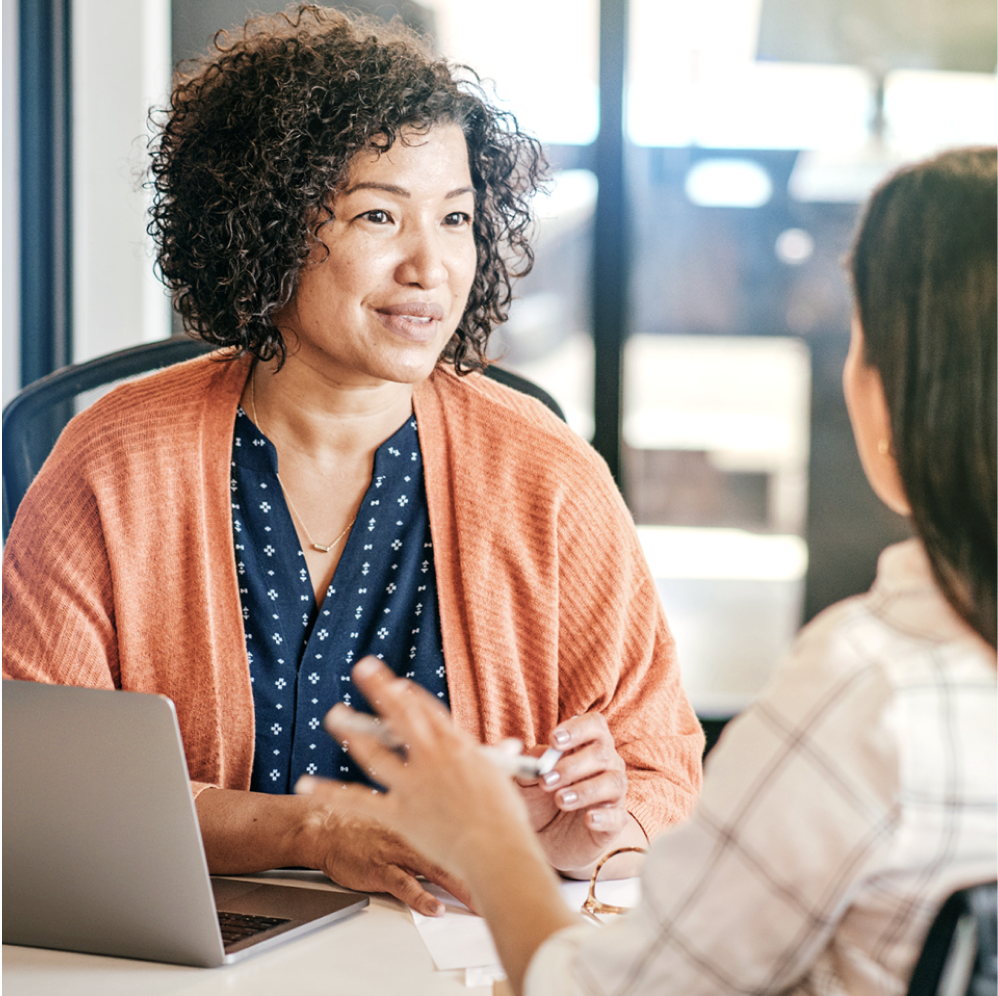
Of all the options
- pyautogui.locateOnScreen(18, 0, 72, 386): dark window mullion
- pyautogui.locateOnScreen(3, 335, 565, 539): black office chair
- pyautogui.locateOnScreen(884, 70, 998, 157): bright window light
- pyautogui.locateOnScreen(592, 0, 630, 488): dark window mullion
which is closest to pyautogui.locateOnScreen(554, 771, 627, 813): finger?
pyautogui.locateOnScreen(3, 335, 565, 539): black office chair

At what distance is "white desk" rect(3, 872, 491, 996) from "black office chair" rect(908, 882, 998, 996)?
0.39 metres

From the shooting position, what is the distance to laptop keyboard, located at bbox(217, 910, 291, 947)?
940 mm

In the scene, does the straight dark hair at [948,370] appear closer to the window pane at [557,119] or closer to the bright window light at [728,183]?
the window pane at [557,119]

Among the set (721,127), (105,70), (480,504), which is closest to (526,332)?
(721,127)

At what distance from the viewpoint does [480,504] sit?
1.38 meters

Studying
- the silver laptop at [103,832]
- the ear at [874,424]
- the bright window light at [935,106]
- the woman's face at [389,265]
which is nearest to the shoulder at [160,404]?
the woman's face at [389,265]

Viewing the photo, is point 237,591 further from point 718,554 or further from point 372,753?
point 718,554

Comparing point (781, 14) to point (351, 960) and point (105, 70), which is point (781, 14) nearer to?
point (105, 70)

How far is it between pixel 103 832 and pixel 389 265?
751 mm

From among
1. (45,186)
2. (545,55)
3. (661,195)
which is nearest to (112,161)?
(45,186)

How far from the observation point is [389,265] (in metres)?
1.36

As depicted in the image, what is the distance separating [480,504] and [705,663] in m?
2.06

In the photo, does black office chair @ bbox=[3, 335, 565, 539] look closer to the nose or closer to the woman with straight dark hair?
the nose

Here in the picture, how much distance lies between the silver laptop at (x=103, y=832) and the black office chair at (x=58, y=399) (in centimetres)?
70
